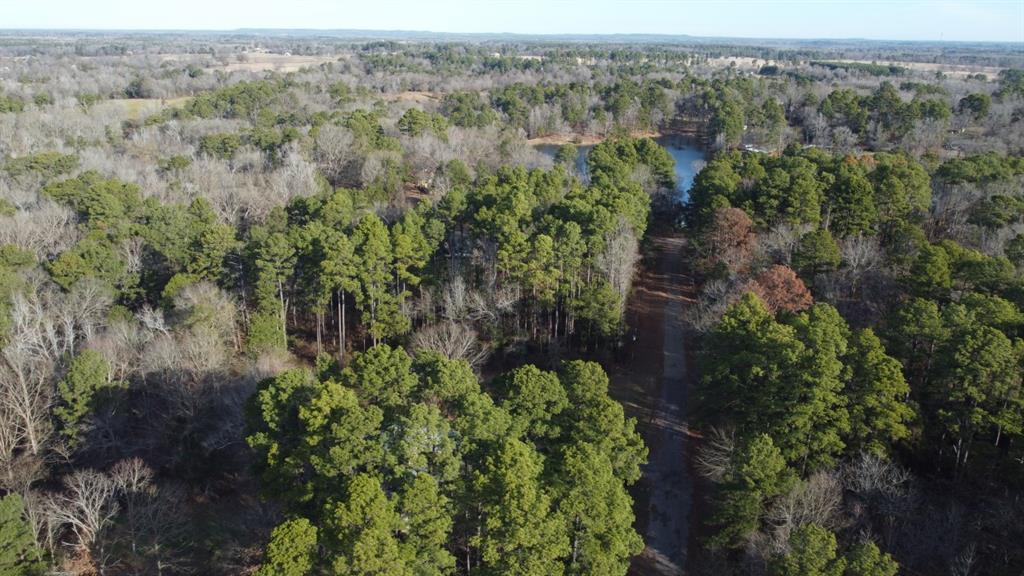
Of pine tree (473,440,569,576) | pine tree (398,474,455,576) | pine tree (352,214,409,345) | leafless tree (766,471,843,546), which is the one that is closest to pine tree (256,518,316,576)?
pine tree (398,474,455,576)

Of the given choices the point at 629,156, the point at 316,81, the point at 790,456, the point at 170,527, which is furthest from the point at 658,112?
the point at 170,527

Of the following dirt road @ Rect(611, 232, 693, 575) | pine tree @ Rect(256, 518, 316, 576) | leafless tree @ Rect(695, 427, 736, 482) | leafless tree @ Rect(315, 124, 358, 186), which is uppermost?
leafless tree @ Rect(315, 124, 358, 186)

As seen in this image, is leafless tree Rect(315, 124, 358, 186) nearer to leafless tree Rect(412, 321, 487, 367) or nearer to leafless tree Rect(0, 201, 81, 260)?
leafless tree Rect(0, 201, 81, 260)

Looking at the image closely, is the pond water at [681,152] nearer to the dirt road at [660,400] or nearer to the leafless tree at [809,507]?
the dirt road at [660,400]

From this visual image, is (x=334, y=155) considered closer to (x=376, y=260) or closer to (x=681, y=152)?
(x=376, y=260)

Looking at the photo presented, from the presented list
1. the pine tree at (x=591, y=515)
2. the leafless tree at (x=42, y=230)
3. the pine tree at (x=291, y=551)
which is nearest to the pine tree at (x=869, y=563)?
the pine tree at (x=591, y=515)

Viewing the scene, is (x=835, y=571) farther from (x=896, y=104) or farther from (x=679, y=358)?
(x=896, y=104)
